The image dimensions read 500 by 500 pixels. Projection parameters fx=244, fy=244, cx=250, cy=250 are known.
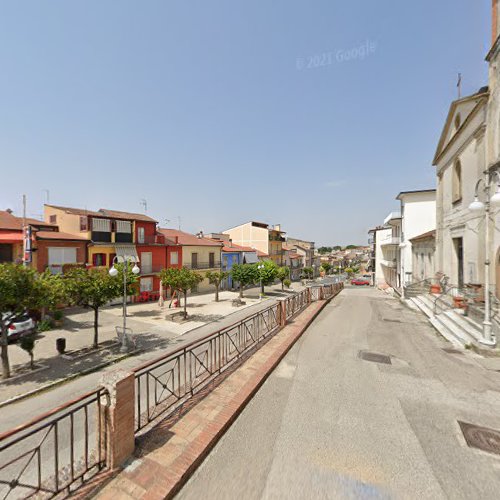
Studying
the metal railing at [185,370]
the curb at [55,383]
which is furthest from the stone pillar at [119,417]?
the curb at [55,383]

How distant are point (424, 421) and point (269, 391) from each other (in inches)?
112

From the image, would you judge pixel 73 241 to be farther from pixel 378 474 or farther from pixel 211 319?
pixel 378 474

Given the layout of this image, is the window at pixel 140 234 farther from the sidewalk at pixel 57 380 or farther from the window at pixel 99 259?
the sidewalk at pixel 57 380

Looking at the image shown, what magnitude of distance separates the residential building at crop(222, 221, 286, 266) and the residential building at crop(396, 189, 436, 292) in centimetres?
2019

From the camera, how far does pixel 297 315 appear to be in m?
11.9

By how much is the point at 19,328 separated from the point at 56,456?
1218 cm

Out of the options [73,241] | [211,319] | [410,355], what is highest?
[73,241]

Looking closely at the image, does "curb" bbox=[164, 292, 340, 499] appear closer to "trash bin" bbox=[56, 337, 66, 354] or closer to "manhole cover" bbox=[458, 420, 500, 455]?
"manhole cover" bbox=[458, 420, 500, 455]

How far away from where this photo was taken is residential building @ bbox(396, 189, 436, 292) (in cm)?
2533

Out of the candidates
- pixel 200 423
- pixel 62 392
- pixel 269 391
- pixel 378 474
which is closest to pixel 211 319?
pixel 62 392

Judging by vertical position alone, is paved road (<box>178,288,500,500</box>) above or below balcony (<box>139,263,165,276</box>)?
below

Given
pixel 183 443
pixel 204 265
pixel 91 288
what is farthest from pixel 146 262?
pixel 183 443

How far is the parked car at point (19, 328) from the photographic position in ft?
36.1

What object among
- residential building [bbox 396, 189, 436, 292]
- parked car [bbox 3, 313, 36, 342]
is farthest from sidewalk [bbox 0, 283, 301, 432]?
residential building [bbox 396, 189, 436, 292]
